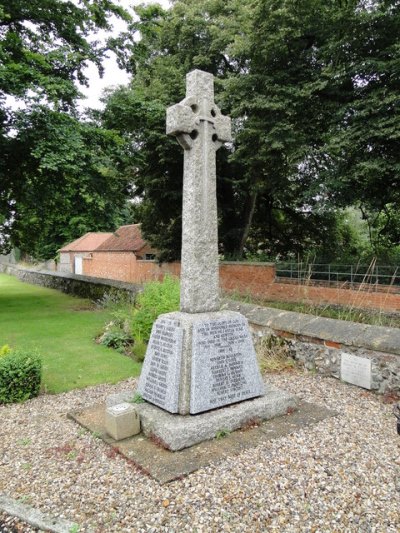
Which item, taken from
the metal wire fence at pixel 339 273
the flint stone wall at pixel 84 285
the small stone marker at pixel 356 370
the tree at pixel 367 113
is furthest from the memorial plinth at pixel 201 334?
the metal wire fence at pixel 339 273

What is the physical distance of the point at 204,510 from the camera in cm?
271

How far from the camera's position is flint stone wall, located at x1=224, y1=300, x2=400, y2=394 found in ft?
15.9

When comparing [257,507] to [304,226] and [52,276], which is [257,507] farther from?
[52,276]

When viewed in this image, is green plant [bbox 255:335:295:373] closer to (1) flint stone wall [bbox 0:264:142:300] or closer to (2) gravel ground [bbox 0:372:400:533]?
(2) gravel ground [bbox 0:372:400:533]

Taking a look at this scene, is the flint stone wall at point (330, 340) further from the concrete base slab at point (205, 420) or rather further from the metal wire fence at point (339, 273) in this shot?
the metal wire fence at point (339, 273)

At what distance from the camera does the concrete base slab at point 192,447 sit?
127 inches

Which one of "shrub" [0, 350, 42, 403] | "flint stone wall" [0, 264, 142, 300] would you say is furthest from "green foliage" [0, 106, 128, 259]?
"shrub" [0, 350, 42, 403]

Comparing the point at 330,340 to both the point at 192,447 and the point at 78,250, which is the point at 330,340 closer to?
the point at 192,447

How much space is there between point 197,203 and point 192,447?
2402 millimetres

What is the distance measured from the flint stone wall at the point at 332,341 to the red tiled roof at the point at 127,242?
22035 mm

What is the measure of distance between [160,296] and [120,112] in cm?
882

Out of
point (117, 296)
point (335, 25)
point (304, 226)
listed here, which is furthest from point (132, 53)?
point (304, 226)

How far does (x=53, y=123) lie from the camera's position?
1137cm

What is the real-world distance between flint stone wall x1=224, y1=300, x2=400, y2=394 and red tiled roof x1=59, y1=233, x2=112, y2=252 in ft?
105
